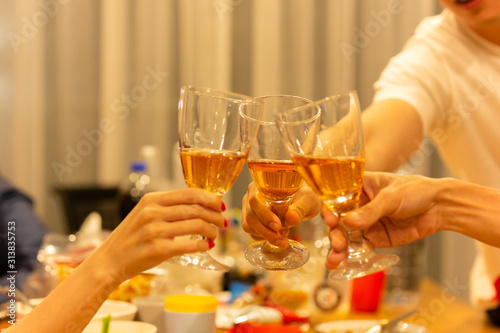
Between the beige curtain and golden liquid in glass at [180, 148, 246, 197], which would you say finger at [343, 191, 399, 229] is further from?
the beige curtain

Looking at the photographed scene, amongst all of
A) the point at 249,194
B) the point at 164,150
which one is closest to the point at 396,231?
the point at 249,194

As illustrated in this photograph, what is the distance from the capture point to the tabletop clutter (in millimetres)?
962

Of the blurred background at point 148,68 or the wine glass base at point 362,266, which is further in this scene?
the blurred background at point 148,68

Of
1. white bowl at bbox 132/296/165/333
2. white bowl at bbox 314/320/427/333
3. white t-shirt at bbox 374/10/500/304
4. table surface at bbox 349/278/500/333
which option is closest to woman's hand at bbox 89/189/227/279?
white bowl at bbox 132/296/165/333

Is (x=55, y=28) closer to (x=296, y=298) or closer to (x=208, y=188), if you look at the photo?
(x=296, y=298)

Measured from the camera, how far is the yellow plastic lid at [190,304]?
0.94m

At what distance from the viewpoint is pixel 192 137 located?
79cm

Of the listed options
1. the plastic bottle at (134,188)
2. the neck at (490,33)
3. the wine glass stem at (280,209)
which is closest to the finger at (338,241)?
the wine glass stem at (280,209)

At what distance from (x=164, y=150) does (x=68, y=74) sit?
2.25 feet

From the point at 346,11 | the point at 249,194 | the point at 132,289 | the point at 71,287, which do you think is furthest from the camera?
the point at 346,11

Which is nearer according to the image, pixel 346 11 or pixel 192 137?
pixel 192 137

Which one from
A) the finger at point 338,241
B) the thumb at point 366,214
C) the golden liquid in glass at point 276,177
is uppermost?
the golden liquid in glass at point 276,177

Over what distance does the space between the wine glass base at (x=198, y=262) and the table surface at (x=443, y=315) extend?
2.30 feet

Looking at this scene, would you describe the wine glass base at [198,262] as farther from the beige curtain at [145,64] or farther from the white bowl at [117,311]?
the beige curtain at [145,64]
